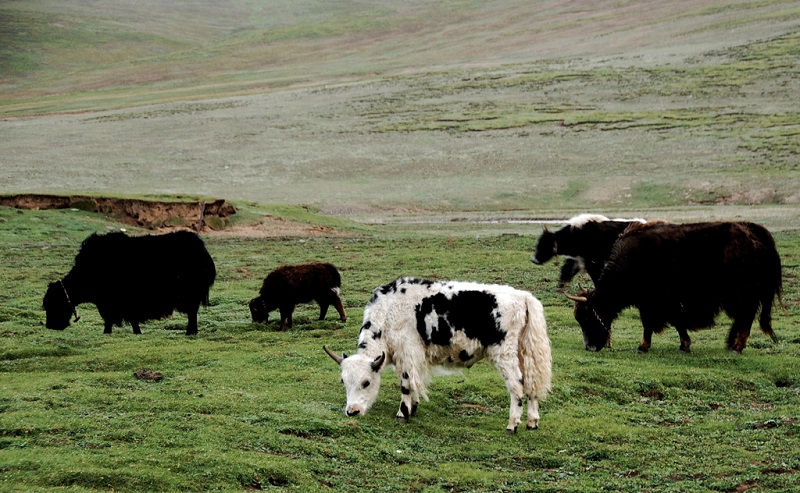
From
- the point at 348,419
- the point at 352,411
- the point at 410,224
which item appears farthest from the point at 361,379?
the point at 410,224

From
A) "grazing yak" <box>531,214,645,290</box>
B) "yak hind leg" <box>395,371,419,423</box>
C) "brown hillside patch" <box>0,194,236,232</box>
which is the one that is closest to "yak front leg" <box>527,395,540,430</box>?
"yak hind leg" <box>395,371,419,423</box>

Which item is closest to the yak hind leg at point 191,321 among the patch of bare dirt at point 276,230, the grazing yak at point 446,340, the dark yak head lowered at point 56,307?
the dark yak head lowered at point 56,307

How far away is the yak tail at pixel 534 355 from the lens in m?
10.6

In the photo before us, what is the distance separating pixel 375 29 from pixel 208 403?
158 metres

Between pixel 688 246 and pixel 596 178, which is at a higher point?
pixel 688 246

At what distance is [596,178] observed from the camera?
50.2 metres

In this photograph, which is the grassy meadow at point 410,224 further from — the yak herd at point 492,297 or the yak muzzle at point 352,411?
the yak herd at point 492,297

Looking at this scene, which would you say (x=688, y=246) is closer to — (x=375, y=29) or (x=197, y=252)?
(x=197, y=252)

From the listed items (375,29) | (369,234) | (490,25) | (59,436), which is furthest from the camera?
(375,29)

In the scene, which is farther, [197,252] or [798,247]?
[798,247]

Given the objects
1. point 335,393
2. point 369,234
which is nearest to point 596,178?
point 369,234

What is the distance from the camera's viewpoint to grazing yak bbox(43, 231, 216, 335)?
16844 mm

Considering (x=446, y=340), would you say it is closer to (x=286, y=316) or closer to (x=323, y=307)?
(x=286, y=316)

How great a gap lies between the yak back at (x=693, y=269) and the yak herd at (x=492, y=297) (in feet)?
0.06
